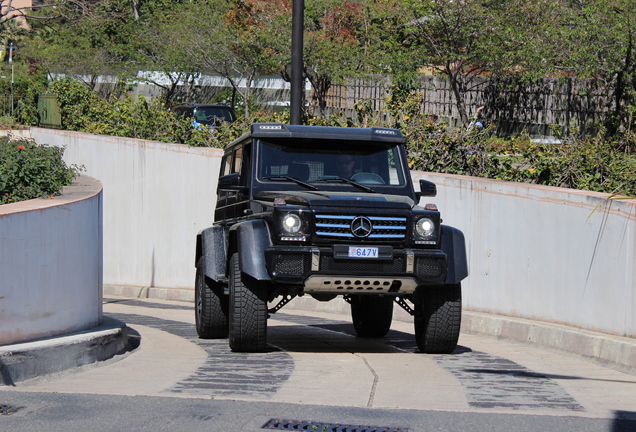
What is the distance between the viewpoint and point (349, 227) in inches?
338

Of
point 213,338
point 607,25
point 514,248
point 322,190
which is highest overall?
point 607,25

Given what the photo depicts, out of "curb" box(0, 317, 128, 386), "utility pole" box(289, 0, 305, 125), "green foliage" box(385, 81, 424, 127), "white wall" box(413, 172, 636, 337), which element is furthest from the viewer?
"green foliage" box(385, 81, 424, 127)

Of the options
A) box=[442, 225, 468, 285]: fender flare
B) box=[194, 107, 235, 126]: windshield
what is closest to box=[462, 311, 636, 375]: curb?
box=[442, 225, 468, 285]: fender flare

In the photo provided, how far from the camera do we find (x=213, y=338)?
10945 millimetres

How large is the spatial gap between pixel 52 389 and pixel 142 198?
12.6m

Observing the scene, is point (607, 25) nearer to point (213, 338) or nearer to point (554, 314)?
point (554, 314)

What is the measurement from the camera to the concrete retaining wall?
9734mm

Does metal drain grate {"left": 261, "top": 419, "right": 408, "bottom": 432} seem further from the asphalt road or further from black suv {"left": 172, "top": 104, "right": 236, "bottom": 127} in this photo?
black suv {"left": 172, "top": 104, "right": 236, "bottom": 127}

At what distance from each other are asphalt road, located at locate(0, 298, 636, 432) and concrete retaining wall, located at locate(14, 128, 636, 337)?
0.76 metres

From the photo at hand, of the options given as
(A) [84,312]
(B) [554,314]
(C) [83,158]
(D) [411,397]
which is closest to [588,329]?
(B) [554,314]

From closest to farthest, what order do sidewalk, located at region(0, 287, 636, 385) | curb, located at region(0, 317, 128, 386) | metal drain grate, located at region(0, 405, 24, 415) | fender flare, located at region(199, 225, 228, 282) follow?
metal drain grate, located at region(0, 405, 24, 415) → curb, located at region(0, 317, 128, 386) → sidewalk, located at region(0, 287, 636, 385) → fender flare, located at region(199, 225, 228, 282)

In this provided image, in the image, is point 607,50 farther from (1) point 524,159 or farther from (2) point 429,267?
(2) point 429,267

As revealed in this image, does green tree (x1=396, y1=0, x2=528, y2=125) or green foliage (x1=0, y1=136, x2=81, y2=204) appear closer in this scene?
green foliage (x1=0, y1=136, x2=81, y2=204)

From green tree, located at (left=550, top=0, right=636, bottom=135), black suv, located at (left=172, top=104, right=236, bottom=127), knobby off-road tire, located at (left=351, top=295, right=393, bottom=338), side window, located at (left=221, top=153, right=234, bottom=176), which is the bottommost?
knobby off-road tire, located at (left=351, top=295, right=393, bottom=338)
